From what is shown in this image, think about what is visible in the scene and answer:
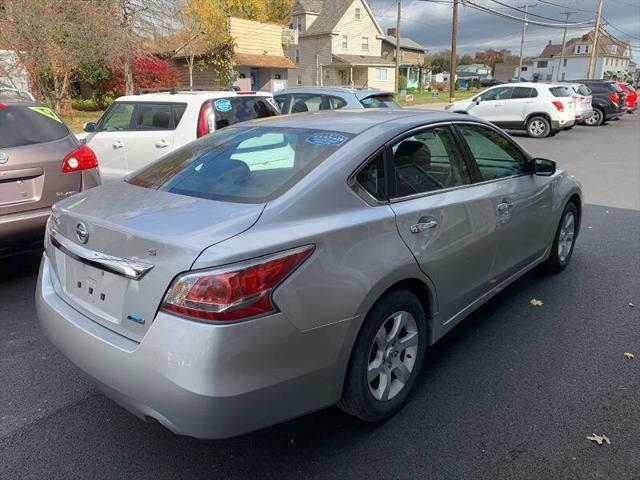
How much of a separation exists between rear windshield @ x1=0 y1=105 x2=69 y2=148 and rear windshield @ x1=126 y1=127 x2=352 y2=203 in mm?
2079

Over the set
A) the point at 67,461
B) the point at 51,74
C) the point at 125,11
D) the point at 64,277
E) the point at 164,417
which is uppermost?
the point at 125,11

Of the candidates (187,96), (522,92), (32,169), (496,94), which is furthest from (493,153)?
(496,94)

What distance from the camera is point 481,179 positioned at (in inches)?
140

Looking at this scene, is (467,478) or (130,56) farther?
(130,56)

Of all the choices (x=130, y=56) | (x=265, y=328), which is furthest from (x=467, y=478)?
(x=130, y=56)

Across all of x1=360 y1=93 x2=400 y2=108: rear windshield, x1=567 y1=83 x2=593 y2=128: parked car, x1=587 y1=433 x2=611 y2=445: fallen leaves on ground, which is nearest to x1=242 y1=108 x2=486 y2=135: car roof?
x1=587 y1=433 x2=611 y2=445: fallen leaves on ground

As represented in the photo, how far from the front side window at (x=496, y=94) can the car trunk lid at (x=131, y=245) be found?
17905 mm

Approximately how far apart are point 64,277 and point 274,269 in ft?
4.05

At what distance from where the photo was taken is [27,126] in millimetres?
4781

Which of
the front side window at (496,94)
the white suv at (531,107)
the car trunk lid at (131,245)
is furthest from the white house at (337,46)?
the car trunk lid at (131,245)

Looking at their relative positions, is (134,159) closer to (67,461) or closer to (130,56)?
(67,461)

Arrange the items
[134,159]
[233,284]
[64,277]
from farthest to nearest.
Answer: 1. [134,159]
2. [64,277]
3. [233,284]

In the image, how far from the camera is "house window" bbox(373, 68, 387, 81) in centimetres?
4772

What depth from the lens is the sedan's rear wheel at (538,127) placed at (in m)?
17.6
